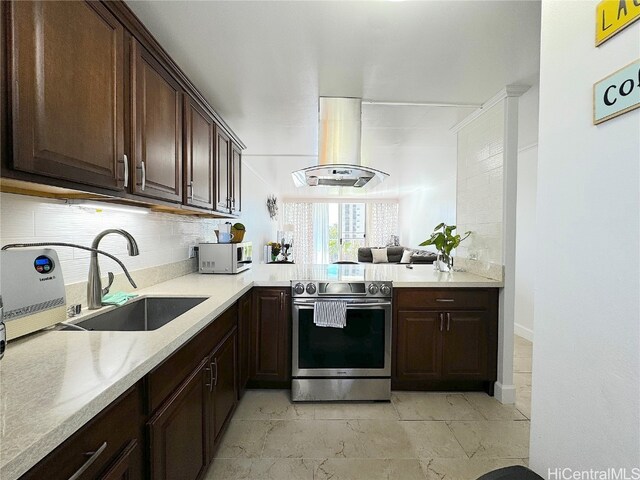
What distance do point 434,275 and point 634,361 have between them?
224cm

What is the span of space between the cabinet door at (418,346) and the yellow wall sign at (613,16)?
209 cm

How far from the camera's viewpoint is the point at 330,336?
2.50 m

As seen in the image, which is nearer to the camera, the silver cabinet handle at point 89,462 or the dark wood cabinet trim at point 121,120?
the silver cabinet handle at point 89,462

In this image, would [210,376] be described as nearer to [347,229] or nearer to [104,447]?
[104,447]

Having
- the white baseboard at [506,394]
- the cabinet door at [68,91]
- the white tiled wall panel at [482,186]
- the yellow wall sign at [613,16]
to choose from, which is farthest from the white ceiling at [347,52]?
the white baseboard at [506,394]

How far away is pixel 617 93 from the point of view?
0.71m

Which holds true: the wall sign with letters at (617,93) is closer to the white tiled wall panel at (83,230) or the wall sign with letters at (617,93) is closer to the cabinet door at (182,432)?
Answer: the cabinet door at (182,432)

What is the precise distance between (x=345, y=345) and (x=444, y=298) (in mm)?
847

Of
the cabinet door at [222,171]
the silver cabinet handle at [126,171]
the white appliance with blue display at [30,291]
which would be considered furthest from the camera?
the cabinet door at [222,171]

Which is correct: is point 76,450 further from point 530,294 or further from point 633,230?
point 530,294

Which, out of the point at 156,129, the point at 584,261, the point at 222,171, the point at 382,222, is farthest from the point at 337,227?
the point at 584,261

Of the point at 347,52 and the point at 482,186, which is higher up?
the point at 347,52

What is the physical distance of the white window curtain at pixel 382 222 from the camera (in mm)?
10055

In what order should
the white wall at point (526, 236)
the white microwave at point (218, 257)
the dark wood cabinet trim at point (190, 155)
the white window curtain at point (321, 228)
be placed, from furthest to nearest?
1. the white window curtain at point (321, 228)
2. the white wall at point (526, 236)
3. the white microwave at point (218, 257)
4. the dark wood cabinet trim at point (190, 155)
